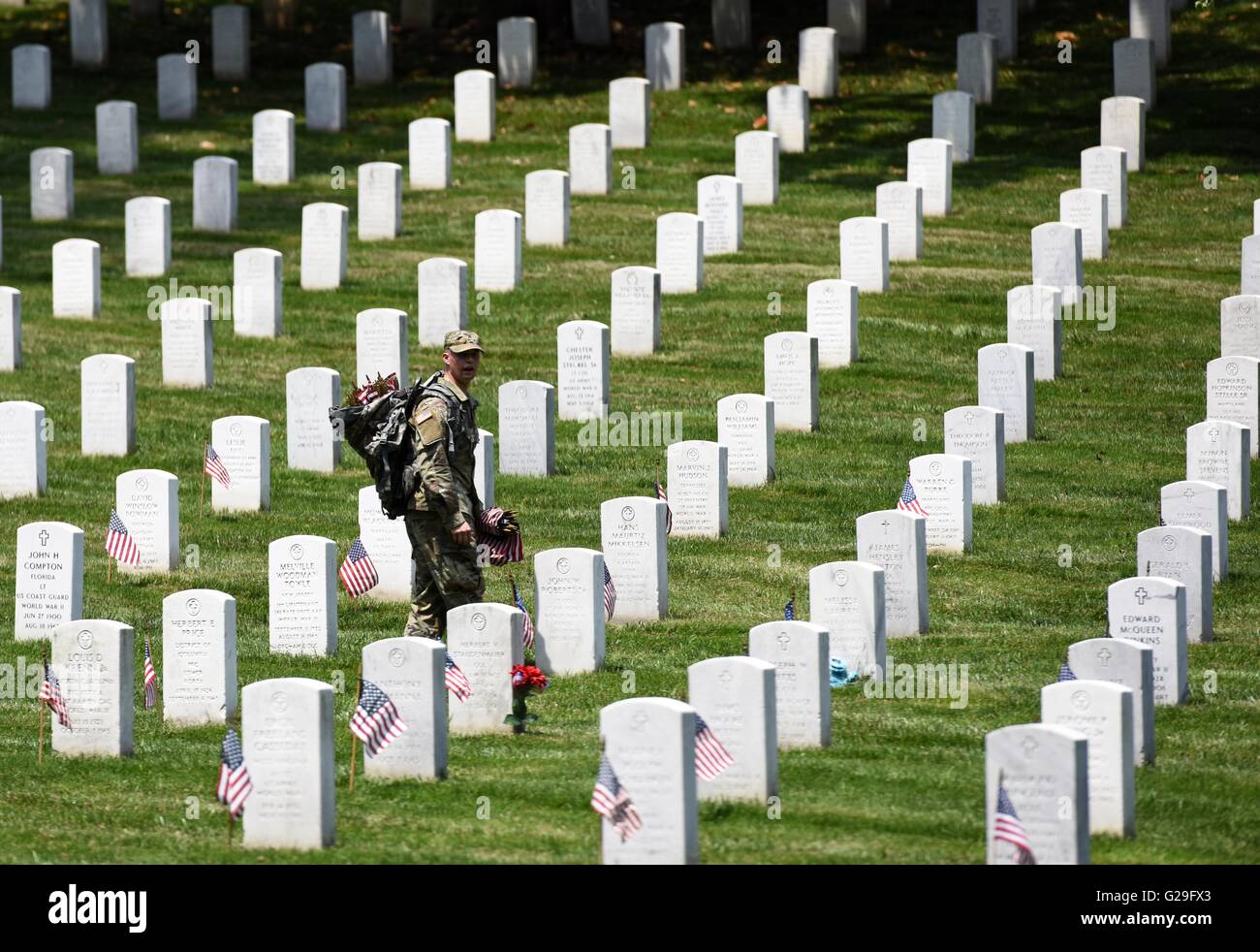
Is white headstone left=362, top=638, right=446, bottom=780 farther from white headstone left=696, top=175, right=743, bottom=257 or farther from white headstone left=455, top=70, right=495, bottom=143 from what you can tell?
white headstone left=455, top=70, right=495, bottom=143

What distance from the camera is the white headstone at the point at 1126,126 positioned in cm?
2684

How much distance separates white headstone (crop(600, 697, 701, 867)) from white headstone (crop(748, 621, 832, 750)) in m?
1.89

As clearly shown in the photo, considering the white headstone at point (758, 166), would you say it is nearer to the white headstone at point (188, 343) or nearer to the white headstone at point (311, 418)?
the white headstone at point (188, 343)

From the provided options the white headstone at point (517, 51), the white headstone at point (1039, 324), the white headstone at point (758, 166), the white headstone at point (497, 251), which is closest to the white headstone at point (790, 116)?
the white headstone at point (758, 166)

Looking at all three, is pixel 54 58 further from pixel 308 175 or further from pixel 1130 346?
pixel 1130 346

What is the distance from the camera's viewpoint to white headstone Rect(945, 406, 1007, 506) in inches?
660

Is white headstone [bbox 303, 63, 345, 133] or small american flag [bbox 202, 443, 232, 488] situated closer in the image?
small american flag [bbox 202, 443, 232, 488]

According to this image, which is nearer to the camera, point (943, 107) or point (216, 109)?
point (943, 107)

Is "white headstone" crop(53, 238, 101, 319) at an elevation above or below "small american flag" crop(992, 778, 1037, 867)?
above

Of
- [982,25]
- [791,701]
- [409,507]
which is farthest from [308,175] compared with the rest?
[791,701]

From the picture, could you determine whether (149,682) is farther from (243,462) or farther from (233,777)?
(243,462)

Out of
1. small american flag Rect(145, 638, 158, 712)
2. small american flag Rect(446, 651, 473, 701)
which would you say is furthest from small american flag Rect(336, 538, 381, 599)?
small american flag Rect(446, 651, 473, 701)
